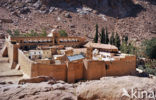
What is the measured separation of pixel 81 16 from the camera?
59.4 meters

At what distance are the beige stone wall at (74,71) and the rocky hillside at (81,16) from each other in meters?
30.0

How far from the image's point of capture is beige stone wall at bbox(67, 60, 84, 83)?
56.6 ft

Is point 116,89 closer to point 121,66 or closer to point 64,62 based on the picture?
point 64,62

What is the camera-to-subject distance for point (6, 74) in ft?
60.6

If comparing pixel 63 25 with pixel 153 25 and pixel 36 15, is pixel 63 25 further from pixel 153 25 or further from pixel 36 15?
pixel 153 25

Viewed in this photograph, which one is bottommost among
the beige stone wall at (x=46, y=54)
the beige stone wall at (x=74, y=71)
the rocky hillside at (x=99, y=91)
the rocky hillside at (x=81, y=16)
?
the beige stone wall at (x=74, y=71)

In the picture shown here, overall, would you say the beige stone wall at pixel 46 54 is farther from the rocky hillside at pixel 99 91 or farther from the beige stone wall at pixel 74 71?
the rocky hillside at pixel 99 91

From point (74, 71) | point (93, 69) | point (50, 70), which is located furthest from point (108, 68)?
point (50, 70)

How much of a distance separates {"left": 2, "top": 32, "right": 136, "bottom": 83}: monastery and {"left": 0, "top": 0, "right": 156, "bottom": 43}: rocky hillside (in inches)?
707

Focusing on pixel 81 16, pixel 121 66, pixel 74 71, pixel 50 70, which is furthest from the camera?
pixel 81 16

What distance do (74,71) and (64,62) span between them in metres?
2.09

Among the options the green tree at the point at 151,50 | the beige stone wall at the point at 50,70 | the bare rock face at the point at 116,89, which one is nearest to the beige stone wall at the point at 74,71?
the beige stone wall at the point at 50,70

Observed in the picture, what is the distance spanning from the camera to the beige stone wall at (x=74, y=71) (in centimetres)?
1727

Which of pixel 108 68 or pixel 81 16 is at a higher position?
pixel 81 16
